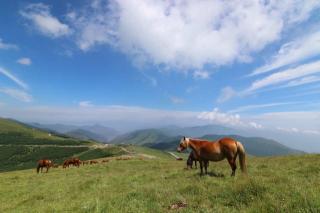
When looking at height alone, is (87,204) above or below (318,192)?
below

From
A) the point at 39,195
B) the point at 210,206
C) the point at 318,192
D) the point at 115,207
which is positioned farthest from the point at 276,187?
the point at 39,195

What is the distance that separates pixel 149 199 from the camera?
414 inches

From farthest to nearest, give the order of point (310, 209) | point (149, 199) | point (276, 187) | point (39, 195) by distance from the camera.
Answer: point (39, 195), point (149, 199), point (276, 187), point (310, 209)

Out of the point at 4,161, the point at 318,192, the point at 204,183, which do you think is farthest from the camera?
the point at 4,161

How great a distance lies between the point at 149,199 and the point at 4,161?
220757mm

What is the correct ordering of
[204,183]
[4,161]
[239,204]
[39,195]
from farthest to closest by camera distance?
[4,161], [39,195], [204,183], [239,204]

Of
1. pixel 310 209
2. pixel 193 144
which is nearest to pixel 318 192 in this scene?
pixel 310 209

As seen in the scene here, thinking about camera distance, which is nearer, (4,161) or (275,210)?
(275,210)

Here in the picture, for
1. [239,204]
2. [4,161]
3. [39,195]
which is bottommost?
[4,161]

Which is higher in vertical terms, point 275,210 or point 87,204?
point 275,210

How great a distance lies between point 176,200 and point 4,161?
728 feet

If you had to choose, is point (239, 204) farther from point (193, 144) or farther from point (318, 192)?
point (193, 144)

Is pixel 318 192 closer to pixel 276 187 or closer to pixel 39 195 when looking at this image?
pixel 276 187

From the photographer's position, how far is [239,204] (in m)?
8.38
